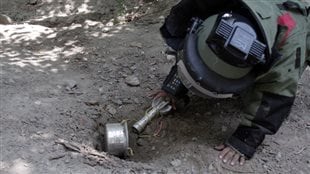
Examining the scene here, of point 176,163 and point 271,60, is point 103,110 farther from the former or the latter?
point 271,60

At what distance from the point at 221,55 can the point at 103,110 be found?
36.6 inches

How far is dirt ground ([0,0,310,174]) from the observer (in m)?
2.42

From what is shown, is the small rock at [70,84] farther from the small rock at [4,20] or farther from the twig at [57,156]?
the small rock at [4,20]

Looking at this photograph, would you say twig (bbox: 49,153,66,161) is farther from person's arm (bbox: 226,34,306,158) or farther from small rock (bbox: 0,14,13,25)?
small rock (bbox: 0,14,13,25)

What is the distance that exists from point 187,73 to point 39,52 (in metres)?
1.57

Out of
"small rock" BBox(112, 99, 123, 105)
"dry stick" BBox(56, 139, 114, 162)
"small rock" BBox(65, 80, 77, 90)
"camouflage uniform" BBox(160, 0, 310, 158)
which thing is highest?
"camouflage uniform" BBox(160, 0, 310, 158)

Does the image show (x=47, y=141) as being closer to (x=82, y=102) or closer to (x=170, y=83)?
(x=82, y=102)

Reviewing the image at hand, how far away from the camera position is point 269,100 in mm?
2506

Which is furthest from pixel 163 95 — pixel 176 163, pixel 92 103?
pixel 176 163

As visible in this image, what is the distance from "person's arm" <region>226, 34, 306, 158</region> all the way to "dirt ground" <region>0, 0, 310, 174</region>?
0.38ft

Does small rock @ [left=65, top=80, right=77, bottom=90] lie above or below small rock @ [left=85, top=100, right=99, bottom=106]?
above

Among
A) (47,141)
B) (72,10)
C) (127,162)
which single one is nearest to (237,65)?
Result: (127,162)

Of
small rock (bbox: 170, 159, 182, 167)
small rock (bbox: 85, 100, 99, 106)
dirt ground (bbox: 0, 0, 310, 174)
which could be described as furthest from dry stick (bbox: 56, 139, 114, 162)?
small rock (bbox: 85, 100, 99, 106)

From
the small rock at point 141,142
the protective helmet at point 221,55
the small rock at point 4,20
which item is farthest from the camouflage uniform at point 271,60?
the small rock at point 4,20
